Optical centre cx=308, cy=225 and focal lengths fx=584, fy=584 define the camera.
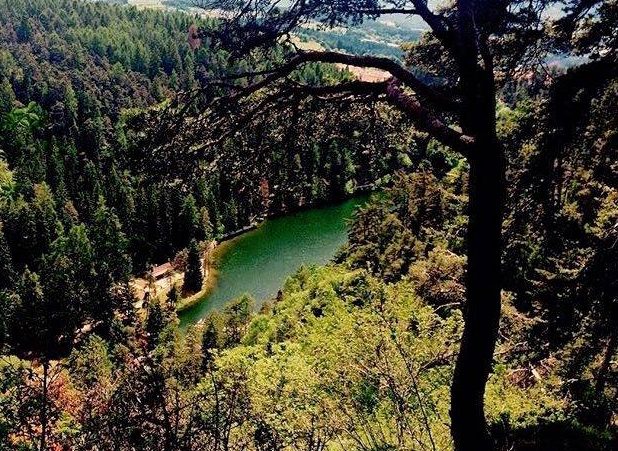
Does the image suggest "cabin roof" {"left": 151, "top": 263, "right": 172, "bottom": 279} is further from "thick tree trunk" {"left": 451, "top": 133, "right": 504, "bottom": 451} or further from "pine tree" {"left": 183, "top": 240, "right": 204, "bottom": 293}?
"thick tree trunk" {"left": 451, "top": 133, "right": 504, "bottom": 451}

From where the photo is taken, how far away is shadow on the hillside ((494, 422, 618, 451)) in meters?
7.22

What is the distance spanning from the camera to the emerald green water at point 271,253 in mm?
49625

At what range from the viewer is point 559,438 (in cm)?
757

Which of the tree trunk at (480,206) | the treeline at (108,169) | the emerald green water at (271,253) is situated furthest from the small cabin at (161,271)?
the tree trunk at (480,206)

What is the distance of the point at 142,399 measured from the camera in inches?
197

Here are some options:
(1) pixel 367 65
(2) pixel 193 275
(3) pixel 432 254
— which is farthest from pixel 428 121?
(2) pixel 193 275

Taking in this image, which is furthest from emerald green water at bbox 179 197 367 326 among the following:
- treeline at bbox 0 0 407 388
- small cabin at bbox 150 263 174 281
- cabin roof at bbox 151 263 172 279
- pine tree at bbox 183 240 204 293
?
cabin roof at bbox 151 263 172 279

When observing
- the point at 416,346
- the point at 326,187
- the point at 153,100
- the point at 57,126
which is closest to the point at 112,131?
the point at 57,126

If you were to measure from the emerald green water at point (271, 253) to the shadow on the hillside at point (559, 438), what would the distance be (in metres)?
37.0

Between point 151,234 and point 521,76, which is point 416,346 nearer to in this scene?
point 521,76

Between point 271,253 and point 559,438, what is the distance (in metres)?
51.1

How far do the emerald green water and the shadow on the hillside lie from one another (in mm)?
37031

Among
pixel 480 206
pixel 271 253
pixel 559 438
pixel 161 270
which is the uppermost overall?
pixel 480 206

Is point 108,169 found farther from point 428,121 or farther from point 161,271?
point 428,121
